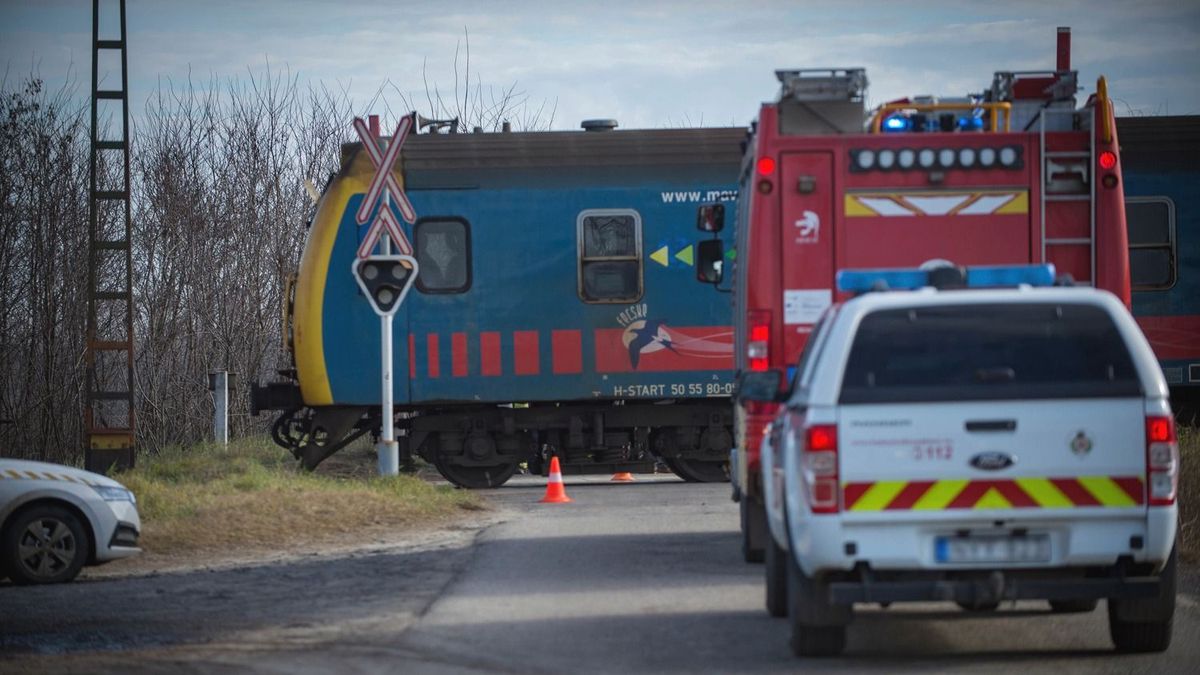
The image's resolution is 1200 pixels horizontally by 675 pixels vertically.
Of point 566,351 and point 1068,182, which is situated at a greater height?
→ point 1068,182

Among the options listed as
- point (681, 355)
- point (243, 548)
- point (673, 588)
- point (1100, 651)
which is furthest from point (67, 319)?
point (1100, 651)

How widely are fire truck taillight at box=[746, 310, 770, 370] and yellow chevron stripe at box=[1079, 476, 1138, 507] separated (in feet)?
12.0

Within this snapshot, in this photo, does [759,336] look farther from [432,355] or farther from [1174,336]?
[1174,336]

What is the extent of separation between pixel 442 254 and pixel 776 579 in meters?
11.0

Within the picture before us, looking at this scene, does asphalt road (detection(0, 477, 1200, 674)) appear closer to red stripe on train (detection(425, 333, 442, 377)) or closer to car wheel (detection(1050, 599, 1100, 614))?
car wheel (detection(1050, 599, 1100, 614))

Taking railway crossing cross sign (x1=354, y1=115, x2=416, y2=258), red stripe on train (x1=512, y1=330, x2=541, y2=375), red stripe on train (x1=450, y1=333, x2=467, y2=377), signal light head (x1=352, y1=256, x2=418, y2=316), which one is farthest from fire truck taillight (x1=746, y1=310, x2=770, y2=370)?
red stripe on train (x1=450, y1=333, x2=467, y2=377)

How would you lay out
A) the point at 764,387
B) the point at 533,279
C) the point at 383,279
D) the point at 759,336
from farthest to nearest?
the point at 533,279 < the point at 383,279 < the point at 759,336 < the point at 764,387

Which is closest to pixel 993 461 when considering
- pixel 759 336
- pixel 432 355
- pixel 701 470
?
pixel 759 336

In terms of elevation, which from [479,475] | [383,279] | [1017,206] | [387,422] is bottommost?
[479,475]

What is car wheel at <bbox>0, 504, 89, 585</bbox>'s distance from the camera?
41.4ft

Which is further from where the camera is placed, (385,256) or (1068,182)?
(385,256)

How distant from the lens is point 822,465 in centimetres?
812

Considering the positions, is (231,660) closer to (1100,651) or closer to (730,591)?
(730,591)

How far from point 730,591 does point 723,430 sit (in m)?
9.44
